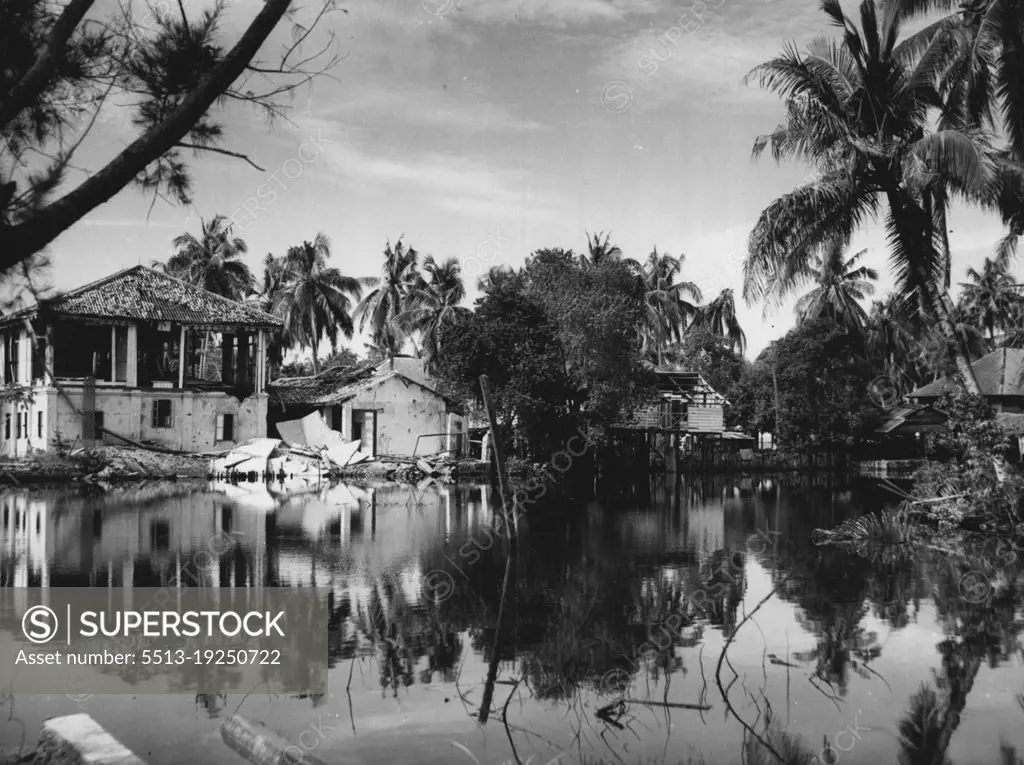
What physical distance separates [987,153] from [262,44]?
1507 cm

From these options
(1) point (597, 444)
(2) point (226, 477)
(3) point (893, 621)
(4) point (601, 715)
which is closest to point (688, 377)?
(1) point (597, 444)

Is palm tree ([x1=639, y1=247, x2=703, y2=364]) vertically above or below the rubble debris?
above

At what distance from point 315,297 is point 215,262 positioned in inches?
231

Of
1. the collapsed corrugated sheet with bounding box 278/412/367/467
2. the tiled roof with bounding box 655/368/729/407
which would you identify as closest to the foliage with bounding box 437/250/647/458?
the collapsed corrugated sheet with bounding box 278/412/367/467

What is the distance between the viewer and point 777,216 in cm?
1795

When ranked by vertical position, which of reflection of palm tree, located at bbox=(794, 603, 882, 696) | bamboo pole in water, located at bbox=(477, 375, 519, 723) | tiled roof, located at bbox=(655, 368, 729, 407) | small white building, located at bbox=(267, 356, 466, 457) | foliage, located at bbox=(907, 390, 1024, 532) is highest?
tiled roof, located at bbox=(655, 368, 729, 407)

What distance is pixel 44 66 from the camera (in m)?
4.33

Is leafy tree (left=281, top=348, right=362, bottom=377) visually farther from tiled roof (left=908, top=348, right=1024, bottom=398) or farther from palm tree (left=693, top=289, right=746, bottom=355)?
tiled roof (left=908, top=348, right=1024, bottom=398)

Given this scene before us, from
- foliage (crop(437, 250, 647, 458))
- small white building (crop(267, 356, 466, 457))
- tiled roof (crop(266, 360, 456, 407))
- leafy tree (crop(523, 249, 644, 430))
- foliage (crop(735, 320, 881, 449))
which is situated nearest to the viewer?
foliage (crop(437, 250, 647, 458))

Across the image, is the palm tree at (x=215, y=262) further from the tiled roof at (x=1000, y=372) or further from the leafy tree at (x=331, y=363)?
the tiled roof at (x=1000, y=372)

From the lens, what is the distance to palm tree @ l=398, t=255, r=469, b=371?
160 feet

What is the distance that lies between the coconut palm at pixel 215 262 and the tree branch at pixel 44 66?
48067mm

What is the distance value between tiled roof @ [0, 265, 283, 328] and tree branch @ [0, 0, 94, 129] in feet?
111

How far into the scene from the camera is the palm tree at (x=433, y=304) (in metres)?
48.8
